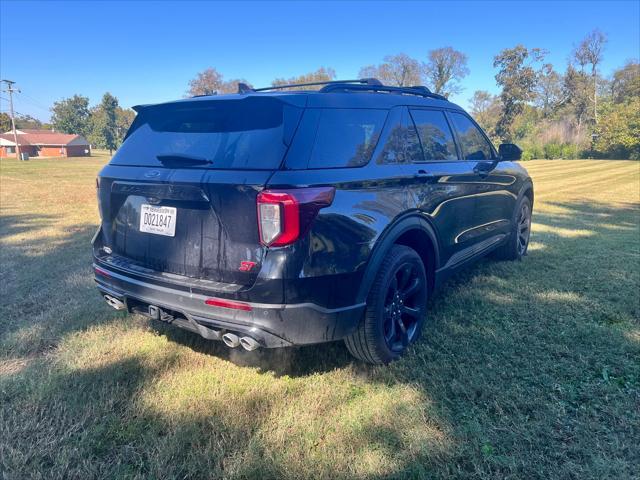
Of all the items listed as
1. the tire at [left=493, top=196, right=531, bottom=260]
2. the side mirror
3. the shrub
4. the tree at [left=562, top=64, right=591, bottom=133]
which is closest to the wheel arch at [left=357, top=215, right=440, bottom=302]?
the side mirror

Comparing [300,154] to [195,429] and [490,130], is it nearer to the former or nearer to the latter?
[195,429]

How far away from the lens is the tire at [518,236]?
534cm

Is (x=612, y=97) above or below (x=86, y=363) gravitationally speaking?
above

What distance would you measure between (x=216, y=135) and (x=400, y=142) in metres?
1.32

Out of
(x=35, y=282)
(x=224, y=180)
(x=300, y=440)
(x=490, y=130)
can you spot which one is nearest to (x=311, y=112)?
(x=224, y=180)

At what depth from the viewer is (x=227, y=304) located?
7.72 ft

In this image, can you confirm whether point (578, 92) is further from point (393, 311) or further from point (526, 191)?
point (393, 311)

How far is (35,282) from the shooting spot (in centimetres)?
487

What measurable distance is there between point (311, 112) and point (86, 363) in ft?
7.66

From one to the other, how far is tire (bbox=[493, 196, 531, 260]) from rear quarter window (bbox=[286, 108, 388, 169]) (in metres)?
3.11

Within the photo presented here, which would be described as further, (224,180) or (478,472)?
(224,180)

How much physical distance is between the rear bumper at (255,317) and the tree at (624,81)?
63.1m

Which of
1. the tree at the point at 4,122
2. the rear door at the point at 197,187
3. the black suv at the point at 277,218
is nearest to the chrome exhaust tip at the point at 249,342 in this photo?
the black suv at the point at 277,218

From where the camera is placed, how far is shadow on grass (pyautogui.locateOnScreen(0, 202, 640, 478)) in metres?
2.17
